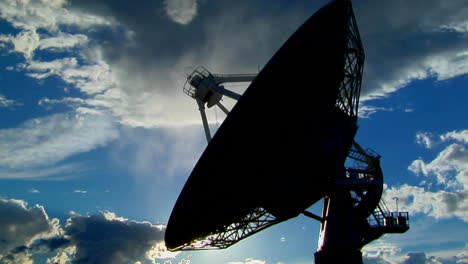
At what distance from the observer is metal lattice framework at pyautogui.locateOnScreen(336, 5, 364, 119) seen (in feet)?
76.4

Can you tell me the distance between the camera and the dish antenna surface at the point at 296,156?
18.7 metres

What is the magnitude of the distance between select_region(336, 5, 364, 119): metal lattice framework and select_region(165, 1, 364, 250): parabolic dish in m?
0.06

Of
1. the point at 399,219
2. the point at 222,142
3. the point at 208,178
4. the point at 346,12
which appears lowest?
the point at 399,219

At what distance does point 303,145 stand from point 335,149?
2.33 m

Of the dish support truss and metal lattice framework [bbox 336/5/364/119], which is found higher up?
metal lattice framework [bbox 336/5/364/119]

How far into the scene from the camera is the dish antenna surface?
18.7 m

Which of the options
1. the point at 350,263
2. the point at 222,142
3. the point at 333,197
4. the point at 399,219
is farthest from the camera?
the point at 399,219

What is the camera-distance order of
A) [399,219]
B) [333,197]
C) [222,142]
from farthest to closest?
[399,219] < [333,197] < [222,142]

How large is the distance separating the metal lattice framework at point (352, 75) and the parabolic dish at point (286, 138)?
0.21ft

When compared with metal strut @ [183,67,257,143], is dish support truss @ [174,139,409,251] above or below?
below

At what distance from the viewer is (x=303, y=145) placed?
21.0 metres

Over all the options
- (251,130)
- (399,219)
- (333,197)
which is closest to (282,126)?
(251,130)

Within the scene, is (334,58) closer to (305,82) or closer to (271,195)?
(305,82)

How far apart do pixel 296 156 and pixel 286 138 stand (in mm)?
1369
